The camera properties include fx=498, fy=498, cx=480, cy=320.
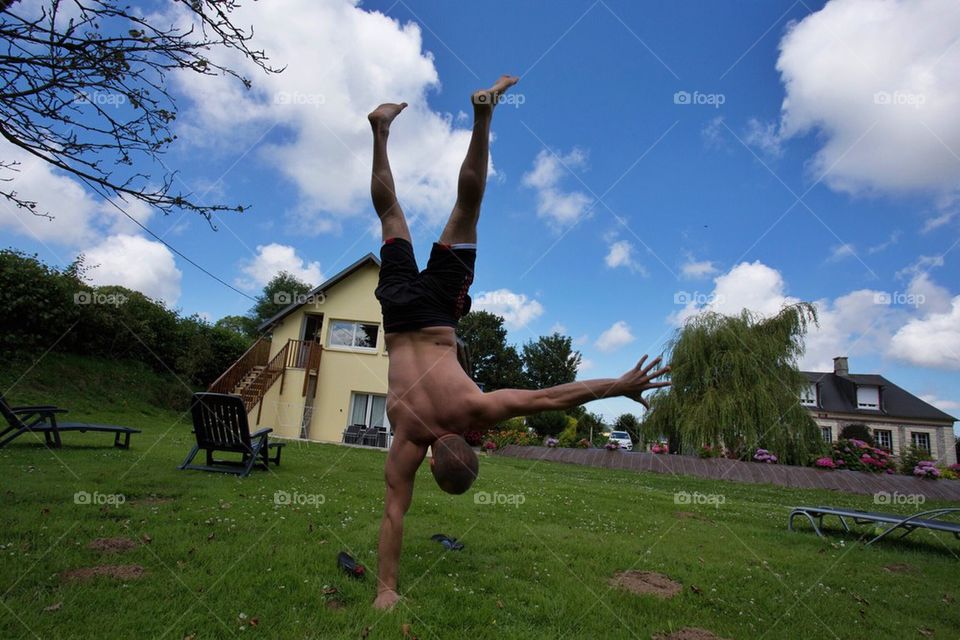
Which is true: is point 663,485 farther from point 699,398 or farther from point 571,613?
point 571,613

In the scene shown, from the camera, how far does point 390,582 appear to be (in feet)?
10.0

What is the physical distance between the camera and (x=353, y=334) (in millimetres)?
21641

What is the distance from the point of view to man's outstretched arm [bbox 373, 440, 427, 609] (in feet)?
10.0

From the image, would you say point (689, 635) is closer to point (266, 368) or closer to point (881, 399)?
point (266, 368)

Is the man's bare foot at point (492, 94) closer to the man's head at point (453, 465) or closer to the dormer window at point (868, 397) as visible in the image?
the man's head at point (453, 465)

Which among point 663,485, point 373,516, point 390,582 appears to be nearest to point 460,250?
point 390,582

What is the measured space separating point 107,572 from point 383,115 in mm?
3697

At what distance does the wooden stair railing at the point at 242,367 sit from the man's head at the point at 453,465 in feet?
55.8

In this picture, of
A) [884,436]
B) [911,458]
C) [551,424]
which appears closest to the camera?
[911,458]

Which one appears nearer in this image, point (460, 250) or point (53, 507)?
point (460, 250)

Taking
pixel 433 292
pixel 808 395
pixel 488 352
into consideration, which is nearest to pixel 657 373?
pixel 433 292

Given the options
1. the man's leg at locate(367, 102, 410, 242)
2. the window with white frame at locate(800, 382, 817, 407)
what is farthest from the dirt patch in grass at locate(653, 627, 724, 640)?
the window with white frame at locate(800, 382, 817, 407)

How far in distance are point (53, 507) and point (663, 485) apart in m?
11.7

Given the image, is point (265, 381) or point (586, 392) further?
point (265, 381)
